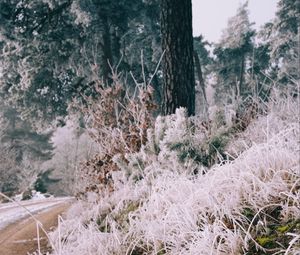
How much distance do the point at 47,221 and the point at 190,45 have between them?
4.17 m

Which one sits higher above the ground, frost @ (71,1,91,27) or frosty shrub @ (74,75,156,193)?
frost @ (71,1,91,27)

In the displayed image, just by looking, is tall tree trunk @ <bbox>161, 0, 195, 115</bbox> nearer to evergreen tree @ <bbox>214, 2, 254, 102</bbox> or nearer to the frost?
the frost

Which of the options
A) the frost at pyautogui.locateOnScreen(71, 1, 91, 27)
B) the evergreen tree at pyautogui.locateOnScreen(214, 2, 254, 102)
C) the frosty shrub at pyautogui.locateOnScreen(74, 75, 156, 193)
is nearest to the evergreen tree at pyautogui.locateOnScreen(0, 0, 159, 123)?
the frost at pyautogui.locateOnScreen(71, 1, 91, 27)

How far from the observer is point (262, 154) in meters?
3.27

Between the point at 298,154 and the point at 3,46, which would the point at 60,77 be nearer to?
the point at 3,46

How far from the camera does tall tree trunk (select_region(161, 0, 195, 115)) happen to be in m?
7.11

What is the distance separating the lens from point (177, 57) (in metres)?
7.14

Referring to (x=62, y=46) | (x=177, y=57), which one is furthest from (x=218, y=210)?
(x=62, y=46)

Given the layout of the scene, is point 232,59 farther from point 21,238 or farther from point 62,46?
point 21,238

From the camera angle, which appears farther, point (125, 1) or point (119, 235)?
point (125, 1)

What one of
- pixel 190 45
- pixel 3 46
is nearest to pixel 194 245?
pixel 190 45

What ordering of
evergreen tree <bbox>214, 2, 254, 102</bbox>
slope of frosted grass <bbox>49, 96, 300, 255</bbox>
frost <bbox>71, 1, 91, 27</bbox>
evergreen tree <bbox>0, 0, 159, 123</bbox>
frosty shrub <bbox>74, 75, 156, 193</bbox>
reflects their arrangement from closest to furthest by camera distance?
slope of frosted grass <bbox>49, 96, 300, 255</bbox>, frosty shrub <bbox>74, 75, 156, 193</bbox>, evergreen tree <bbox>0, 0, 159, 123</bbox>, frost <bbox>71, 1, 91, 27</bbox>, evergreen tree <bbox>214, 2, 254, 102</bbox>

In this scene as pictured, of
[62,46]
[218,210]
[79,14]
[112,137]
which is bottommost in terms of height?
[218,210]

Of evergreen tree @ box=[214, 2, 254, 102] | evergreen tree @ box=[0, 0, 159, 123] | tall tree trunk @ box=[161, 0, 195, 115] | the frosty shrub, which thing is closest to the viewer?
the frosty shrub
